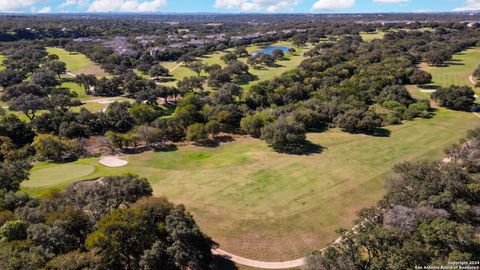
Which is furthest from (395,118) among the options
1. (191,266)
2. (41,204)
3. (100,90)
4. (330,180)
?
(100,90)

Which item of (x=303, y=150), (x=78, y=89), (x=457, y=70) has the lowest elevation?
(x=303, y=150)

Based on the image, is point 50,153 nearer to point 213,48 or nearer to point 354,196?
point 354,196

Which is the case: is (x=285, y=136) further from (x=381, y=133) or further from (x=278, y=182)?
(x=381, y=133)

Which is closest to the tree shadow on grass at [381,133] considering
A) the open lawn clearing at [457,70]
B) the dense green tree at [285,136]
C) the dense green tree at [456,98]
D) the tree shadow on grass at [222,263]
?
the dense green tree at [285,136]

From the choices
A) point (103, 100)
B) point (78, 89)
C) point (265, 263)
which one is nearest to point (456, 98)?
point (265, 263)

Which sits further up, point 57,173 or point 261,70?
point 261,70

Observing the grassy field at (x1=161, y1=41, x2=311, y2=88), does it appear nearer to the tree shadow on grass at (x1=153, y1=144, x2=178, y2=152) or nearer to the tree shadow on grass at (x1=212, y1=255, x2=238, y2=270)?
the tree shadow on grass at (x1=153, y1=144, x2=178, y2=152)

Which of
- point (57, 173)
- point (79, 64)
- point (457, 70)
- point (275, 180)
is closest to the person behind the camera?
point (275, 180)
